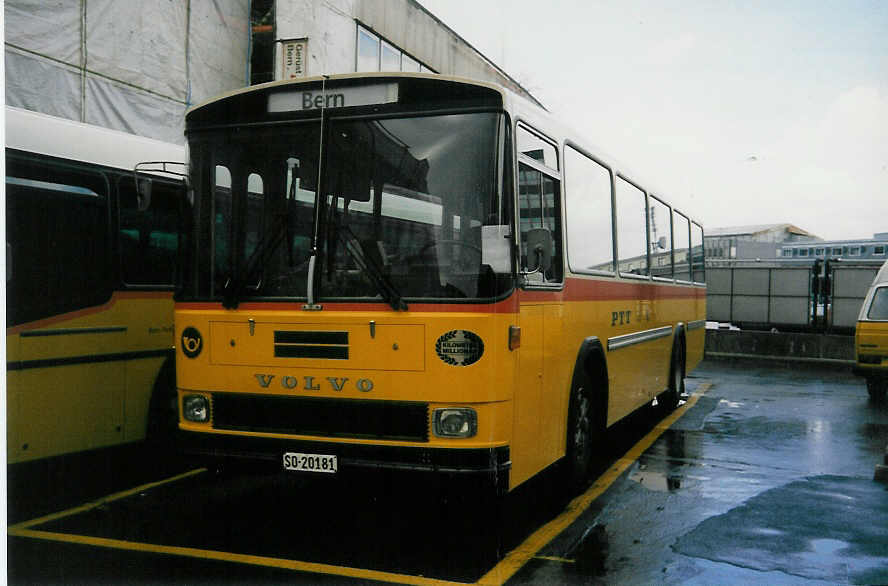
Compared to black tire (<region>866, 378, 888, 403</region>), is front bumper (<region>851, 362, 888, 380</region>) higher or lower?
higher

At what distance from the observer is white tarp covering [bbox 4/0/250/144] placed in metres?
12.1

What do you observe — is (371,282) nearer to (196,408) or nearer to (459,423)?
(459,423)

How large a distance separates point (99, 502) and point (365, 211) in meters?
3.33

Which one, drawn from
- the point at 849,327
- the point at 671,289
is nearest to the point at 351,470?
the point at 671,289

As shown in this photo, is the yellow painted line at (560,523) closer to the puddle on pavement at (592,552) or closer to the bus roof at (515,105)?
the puddle on pavement at (592,552)

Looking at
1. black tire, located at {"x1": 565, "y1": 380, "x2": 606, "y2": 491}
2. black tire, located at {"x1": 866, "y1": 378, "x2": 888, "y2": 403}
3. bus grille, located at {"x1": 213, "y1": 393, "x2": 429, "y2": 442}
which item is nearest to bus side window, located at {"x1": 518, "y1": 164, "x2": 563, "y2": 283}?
black tire, located at {"x1": 565, "y1": 380, "x2": 606, "y2": 491}

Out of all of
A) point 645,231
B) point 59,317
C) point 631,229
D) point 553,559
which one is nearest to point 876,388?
point 645,231

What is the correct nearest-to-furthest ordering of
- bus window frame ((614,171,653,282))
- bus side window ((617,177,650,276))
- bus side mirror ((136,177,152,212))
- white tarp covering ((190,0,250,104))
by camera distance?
1. bus side mirror ((136,177,152,212))
2. bus window frame ((614,171,653,282))
3. bus side window ((617,177,650,276))
4. white tarp covering ((190,0,250,104))

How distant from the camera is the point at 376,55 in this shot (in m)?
21.3

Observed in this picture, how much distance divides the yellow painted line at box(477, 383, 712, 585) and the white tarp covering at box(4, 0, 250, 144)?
28.8ft

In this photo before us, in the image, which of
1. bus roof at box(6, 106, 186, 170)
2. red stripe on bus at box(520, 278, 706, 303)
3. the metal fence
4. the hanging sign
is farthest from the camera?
the metal fence

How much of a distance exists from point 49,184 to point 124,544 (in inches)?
112

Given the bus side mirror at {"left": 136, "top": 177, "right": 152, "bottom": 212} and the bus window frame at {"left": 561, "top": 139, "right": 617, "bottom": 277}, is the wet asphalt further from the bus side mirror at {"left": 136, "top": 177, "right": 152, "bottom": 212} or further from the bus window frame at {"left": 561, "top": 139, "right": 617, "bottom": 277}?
the bus side mirror at {"left": 136, "top": 177, "right": 152, "bottom": 212}

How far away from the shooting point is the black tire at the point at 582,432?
6.70 metres
